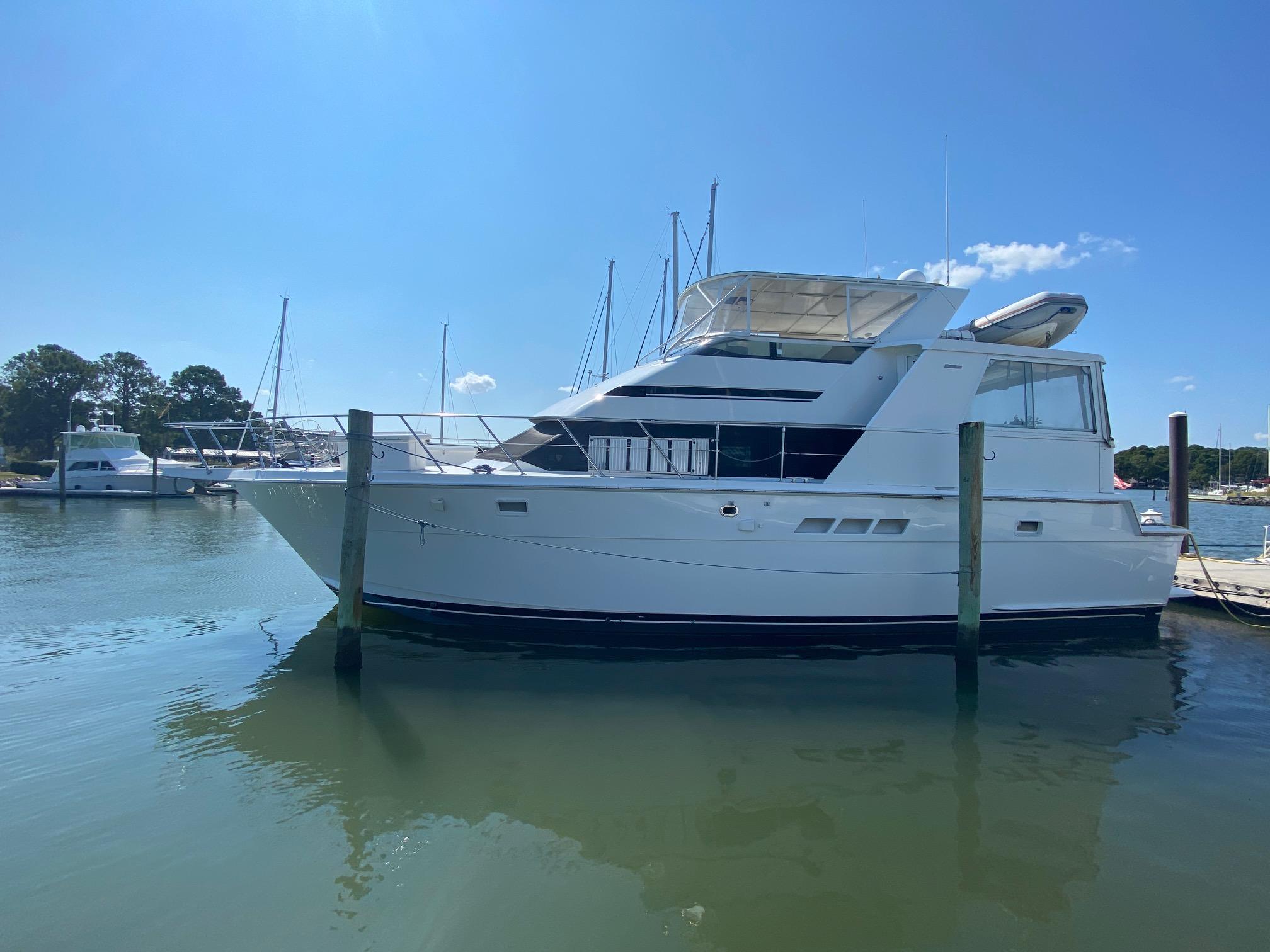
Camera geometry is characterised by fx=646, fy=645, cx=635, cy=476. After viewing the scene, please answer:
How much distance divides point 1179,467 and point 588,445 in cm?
1131

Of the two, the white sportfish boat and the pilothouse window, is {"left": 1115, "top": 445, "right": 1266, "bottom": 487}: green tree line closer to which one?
the pilothouse window

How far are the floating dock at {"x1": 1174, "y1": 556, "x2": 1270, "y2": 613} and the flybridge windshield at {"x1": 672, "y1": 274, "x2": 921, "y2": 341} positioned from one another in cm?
627

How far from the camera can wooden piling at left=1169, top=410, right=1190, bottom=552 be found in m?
11.6

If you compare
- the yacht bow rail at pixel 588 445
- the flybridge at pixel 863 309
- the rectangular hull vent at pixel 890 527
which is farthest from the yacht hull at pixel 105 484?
the rectangular hull vent at pixel 890 527

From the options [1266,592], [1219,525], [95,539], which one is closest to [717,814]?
[1266,592]

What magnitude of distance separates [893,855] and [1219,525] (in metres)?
37.4

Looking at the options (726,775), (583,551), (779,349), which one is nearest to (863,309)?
(779,349)

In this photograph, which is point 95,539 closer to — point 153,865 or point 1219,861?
point 153,865

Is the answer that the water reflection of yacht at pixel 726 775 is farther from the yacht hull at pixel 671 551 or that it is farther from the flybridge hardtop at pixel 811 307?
the flybridge hardtop at pixel 811 307

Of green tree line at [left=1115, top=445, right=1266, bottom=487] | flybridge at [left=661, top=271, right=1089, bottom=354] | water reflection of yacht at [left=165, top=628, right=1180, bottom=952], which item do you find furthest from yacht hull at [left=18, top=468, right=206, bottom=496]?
green tree line at [left=1115, top=445, right=1266, bottom=487]

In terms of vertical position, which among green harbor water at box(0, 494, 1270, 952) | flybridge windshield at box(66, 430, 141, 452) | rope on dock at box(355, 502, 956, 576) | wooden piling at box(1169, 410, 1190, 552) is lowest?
green harbor water at box(0, 494, 1270, 952)

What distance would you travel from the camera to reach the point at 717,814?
4.19m

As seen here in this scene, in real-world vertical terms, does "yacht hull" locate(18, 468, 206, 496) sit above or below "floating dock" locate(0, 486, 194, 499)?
above

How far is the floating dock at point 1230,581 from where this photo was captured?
1001 cm
